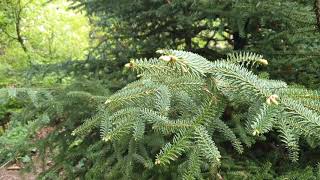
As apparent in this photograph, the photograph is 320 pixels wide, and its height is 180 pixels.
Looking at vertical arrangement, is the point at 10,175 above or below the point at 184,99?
below

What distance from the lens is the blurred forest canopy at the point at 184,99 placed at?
4.43 feet

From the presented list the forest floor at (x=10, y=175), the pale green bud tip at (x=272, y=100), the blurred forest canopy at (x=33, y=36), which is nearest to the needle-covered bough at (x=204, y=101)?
the pale green bud tip at (x=272, y=100)

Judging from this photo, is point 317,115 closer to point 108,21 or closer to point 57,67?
point 57,67

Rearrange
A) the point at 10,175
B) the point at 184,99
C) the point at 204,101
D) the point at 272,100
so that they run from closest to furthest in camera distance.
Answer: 1. the point at 272,100
2. the point at 204,101
3. the point at 184,99
4. the point at 10,175

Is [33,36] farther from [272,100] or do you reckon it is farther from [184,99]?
[272,100]

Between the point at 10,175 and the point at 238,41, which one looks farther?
the point at 10,175

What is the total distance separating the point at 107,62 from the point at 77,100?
127 centimetres

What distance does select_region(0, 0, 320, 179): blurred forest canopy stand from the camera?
4.43 ft

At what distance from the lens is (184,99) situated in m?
1.62

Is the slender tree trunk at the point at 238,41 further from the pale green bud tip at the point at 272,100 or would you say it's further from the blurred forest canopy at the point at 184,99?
the pale green bud tip at the point at 272,100

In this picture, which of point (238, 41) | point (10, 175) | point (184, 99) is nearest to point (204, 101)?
point (184, 99)

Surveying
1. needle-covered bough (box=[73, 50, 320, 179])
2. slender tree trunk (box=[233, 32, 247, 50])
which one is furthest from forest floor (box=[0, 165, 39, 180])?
needle-covered bough (box=[73, 50, 320, 179])

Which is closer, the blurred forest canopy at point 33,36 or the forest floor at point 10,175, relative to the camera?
the forest floor at point 10,175

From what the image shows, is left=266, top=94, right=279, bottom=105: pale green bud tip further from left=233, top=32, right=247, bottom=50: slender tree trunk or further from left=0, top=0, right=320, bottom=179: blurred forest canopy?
left=233, top=32, right=247, bottom=50: slender tree trunk
